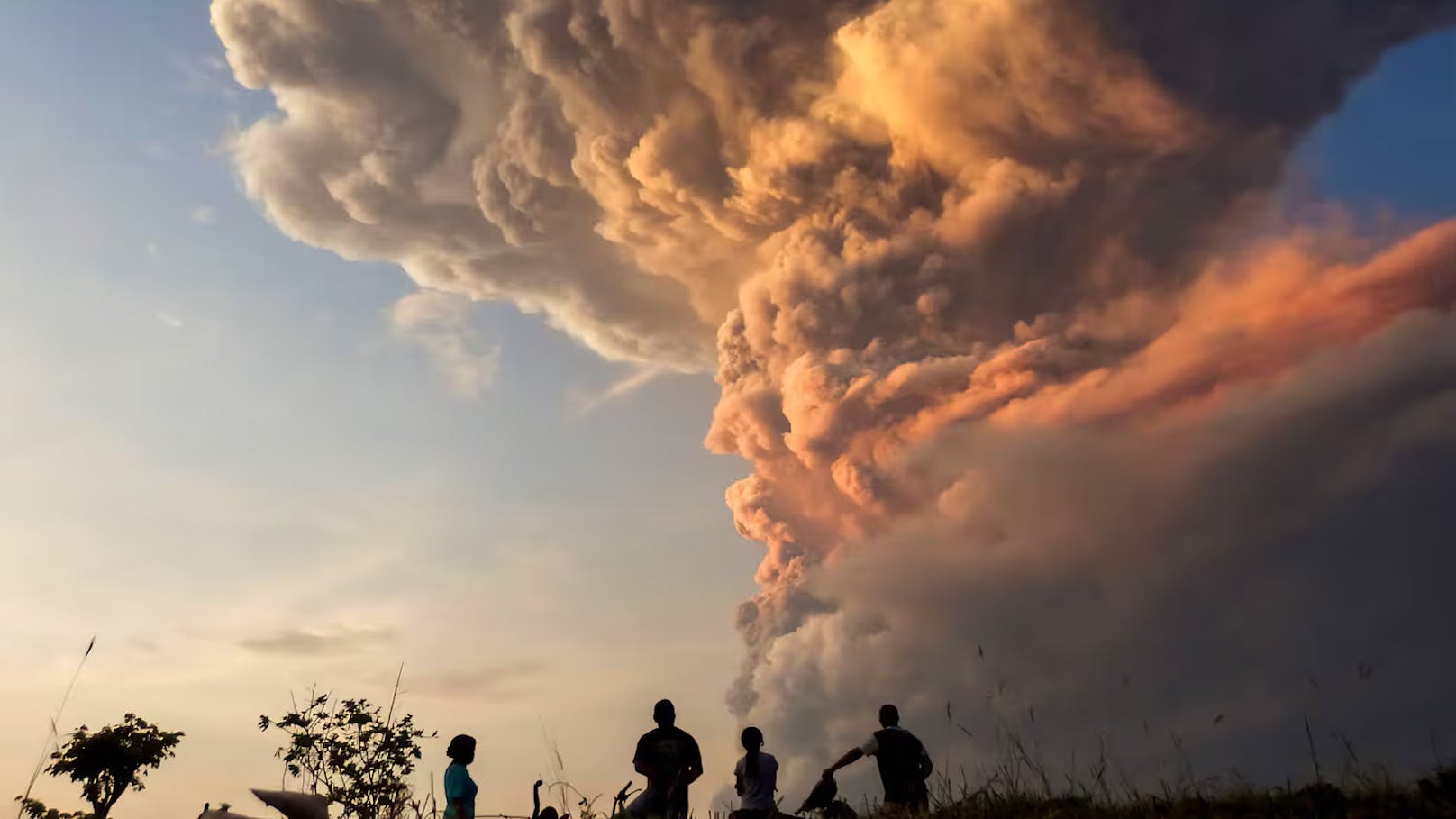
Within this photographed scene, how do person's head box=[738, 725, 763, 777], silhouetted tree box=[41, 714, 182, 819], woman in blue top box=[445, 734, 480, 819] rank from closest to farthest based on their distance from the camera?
1. woman in blue top box=[445, 734, 480, 819]
2. person's head box=[738, 725, 763, 777]
3. silhouetted tree box=[41, 714, 182, 819]

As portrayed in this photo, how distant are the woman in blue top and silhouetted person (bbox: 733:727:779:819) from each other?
2.91 metres

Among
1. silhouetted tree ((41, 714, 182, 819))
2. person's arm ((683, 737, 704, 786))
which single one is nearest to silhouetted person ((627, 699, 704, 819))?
person's arm ((683, 737, 704, 786))

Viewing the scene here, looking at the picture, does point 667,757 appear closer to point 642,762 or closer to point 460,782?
point 642,762

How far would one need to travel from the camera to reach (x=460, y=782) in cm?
1019

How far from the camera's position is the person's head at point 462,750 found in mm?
10352

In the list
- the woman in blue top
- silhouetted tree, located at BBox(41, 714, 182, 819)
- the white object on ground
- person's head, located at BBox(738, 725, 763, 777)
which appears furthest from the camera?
silhouetted tree, located at BBox(41, 714, 182, 819)

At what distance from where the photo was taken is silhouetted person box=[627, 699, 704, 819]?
11.5m

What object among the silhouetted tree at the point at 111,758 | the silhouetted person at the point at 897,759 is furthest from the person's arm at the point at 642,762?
the silhouetted tree at the point at 111,758

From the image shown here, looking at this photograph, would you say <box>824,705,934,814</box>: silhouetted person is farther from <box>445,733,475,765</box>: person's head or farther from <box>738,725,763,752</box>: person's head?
<box>445,733,475,765</box>: person's head

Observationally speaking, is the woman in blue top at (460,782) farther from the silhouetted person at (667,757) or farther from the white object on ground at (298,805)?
the white object on ground at (298,805)

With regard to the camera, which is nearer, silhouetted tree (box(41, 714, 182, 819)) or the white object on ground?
the white object on ground

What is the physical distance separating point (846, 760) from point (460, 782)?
13.9 ft

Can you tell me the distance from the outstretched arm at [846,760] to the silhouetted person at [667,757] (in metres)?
1.54

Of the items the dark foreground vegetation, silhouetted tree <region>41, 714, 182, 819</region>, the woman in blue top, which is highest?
silhouetted tree <region>41, 714, 182, 819</region>
